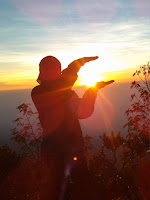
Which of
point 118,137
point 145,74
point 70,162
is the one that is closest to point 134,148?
point 118,137

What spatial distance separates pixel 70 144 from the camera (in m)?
2.46

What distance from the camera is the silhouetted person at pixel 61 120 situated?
2381 mm

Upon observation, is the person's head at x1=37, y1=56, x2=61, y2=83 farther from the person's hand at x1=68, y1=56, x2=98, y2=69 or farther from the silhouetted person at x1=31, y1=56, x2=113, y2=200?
the person's hand at x1=68, y1=56, x2=98, y2=69

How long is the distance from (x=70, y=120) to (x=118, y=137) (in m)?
19.9

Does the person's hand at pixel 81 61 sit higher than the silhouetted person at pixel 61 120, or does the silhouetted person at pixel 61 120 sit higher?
the person's hand at pixel 81 61

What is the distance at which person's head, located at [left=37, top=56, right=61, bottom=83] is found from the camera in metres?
2.45

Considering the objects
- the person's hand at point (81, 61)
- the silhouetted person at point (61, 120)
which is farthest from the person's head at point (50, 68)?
the person's hand at point (81, 61)

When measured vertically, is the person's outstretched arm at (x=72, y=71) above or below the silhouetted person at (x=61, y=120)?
above

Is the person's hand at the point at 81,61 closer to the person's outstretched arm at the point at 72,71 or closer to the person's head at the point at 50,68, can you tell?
the person's outstretched arm at the point at 72,71

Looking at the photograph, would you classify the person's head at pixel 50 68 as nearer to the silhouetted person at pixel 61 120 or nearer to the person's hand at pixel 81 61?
the silhouetted person at pixel 61 120

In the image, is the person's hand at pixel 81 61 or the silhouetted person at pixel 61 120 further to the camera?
the person's hand at pixel 81 61

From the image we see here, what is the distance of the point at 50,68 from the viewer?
246 centimetres

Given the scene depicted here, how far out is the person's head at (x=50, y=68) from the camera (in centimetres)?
245

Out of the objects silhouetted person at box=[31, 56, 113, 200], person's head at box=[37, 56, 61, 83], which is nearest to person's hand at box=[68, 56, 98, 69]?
silhouetted person at box=[31, 56, 113, 200]
